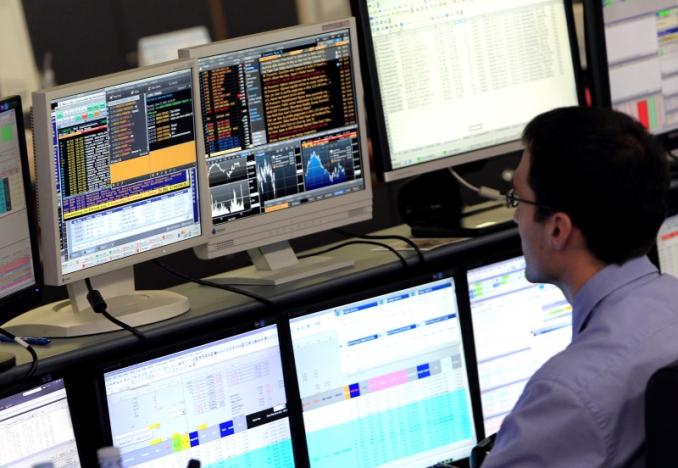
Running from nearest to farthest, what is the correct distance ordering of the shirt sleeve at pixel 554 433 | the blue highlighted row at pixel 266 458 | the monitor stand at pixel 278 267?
the shirt sleeve at pixel 554 433, the blue highlighted row at pixel 266 458, the monitor stand at pixel 278 267

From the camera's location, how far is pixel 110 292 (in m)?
2.12

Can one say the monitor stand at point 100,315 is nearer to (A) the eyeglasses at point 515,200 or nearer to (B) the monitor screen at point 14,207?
(B) the monitor screen at point 14,207

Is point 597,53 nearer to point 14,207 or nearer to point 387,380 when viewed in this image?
point 387,380

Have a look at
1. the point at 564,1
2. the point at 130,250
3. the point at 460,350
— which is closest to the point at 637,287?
the point at 460,350

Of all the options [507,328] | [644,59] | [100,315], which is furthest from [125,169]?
[644,59]

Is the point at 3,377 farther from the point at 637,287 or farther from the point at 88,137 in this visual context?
the point at 637,287

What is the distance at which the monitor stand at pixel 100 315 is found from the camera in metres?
2.02

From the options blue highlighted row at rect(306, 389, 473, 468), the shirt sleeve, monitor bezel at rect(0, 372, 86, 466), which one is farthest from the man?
monitor bezel at rect(0, 372, 86, 466)

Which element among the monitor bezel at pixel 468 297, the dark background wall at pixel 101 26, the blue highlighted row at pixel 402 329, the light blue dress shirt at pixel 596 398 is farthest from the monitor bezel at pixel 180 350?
the dark background wall at pixel 101 26

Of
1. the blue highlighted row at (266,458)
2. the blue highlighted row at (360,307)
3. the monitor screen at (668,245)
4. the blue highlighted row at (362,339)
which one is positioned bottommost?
the blue highlighted row at (266,458)

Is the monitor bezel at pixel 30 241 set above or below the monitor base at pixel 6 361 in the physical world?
above

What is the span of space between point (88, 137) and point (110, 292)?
30 cm

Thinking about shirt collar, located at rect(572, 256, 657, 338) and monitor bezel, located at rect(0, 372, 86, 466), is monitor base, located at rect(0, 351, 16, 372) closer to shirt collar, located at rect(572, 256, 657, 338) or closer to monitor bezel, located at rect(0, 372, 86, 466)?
monitor bezel, located at rect(0, 372, 86, 466)

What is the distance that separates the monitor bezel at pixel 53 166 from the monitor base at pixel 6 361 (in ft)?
0.53
